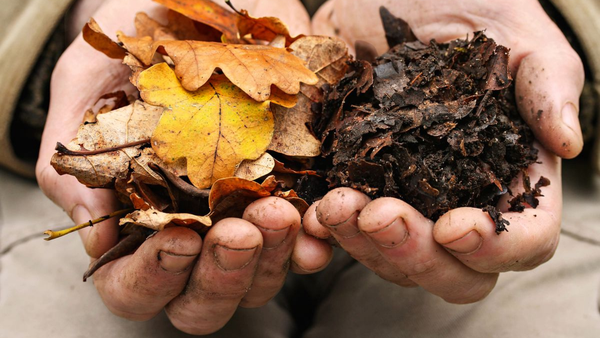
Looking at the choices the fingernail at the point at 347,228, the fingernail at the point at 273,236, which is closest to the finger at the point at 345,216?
the fingernail at the point at 347,228

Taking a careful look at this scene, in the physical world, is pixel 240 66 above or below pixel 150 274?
above

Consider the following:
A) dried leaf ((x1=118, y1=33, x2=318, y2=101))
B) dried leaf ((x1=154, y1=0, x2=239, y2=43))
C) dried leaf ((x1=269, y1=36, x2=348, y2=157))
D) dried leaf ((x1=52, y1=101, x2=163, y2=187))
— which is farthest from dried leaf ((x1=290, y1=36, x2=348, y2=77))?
dried leaf ((x1=52, y1=101, x2=163, y2=187))

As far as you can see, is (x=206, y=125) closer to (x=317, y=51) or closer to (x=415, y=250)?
(x=317, y=51)

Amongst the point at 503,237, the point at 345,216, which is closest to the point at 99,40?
the point at 345,216

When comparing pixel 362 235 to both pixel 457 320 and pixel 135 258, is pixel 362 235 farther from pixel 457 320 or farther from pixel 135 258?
pixel 457 320

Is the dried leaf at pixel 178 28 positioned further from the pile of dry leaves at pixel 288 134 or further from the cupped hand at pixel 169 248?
the pile of dry leaves at pixel 288 134

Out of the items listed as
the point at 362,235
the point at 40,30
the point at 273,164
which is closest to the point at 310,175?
the point at 273,164
